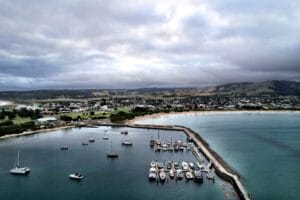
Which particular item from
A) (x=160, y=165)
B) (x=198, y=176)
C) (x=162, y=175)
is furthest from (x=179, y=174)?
(x=160, y=165)

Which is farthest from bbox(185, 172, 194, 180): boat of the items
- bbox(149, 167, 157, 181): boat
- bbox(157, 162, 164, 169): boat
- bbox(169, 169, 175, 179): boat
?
bbox(157, 162, 164, 169): boat

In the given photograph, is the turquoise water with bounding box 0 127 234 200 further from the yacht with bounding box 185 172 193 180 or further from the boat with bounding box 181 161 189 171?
the boat with bounding box 181 161 189 171

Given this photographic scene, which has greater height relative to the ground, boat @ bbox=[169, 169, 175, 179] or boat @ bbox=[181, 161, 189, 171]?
boat @ bbox=[181, 161, 189, 171]

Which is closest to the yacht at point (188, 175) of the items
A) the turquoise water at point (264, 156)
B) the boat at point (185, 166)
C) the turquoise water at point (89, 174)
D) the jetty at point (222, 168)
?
the turquoise water at point (89, 174)

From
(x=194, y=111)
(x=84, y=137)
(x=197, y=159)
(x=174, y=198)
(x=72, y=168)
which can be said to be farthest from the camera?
(x=194, y=111)

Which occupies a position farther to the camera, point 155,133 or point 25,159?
point 155,133

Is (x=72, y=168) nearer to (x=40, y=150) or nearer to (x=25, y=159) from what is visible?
(x=25, y=159)

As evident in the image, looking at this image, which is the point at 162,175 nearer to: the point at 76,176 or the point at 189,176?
the point at 189,176

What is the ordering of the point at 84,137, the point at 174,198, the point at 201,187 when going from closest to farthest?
the point at 174,198 < the point at 201,187 < the point at 84,137

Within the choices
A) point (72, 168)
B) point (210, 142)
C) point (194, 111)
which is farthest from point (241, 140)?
point (194, 111)

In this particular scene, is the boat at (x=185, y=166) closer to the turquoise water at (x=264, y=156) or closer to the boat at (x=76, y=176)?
the turquoise water at (x=264, y=156)
